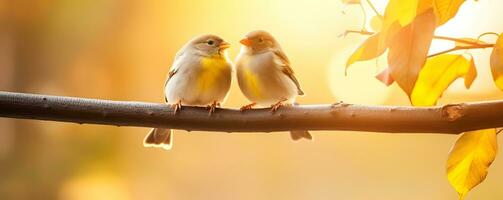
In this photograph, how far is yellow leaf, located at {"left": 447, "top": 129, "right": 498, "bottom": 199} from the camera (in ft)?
1.60

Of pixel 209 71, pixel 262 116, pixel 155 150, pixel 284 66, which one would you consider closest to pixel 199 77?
pixel 209 71

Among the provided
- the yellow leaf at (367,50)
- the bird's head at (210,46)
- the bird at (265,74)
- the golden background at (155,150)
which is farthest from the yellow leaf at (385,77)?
the golden background at (155,150)

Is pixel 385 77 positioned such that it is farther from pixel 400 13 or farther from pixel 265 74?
pixel 265 74

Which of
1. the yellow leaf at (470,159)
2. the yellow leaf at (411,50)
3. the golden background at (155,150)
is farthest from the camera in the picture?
the golden background at (155,150)

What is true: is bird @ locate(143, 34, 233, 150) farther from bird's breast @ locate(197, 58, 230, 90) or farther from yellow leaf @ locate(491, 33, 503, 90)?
yellow leaf @ locate(491, 33, 503, 90)

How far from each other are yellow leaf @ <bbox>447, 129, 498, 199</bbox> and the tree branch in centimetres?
3

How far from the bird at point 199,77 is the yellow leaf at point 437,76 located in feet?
1.02

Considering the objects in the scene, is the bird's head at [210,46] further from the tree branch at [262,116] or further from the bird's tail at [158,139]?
the tree branch at [262,116]

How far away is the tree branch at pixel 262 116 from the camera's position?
0.47 m

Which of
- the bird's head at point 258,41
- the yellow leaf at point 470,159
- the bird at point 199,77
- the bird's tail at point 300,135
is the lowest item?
the yellow leaf at point 470,159

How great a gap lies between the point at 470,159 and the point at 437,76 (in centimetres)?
7

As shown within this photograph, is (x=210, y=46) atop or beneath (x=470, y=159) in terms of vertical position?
atop

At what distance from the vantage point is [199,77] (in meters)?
0.80

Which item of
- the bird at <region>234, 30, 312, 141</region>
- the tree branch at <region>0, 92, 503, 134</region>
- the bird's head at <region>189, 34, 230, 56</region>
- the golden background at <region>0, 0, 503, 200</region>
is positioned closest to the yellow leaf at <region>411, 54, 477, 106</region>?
the tree branch at <region>0, 92, 503, 134</region>
